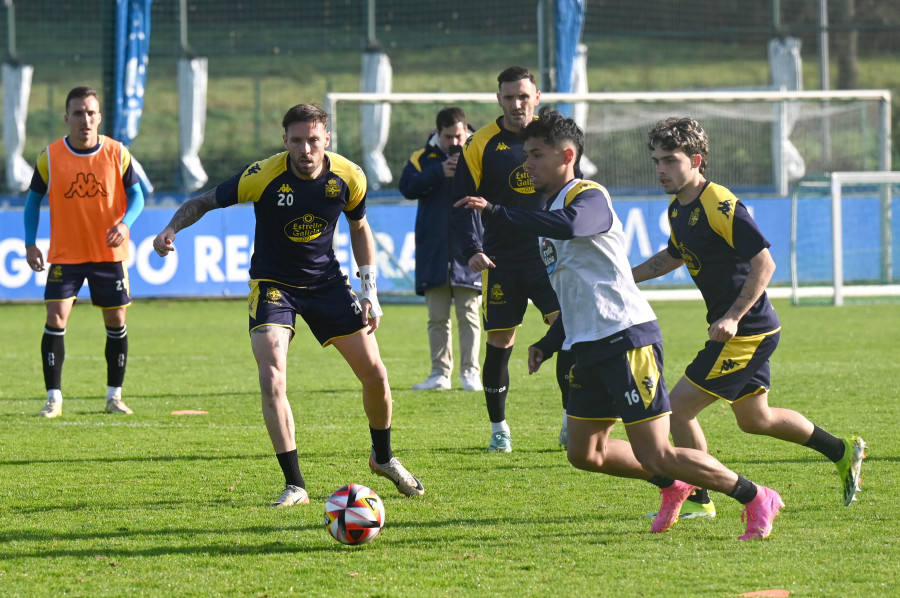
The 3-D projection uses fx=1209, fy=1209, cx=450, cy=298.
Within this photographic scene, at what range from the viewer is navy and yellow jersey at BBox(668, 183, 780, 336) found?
558cm

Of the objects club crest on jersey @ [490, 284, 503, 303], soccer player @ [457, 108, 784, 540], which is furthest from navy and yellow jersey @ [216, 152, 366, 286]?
club crest on jersey @ [490, 284, 503, 303]

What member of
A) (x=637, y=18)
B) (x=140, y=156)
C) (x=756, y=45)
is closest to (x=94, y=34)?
(x=140, y=156)

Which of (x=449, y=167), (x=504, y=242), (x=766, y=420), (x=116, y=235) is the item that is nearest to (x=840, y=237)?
(x=449, y=167)

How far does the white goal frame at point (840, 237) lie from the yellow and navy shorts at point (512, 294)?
11509 millimetres

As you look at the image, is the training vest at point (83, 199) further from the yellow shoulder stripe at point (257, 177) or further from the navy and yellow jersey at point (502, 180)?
the yellow shoulder stripe at point (257, 177)

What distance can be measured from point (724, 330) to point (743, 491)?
70 centimetres

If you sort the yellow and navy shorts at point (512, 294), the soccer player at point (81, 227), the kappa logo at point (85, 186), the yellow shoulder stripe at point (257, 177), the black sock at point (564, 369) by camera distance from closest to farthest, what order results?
the yellow shoulder stripe at point (257, 177)
the black sock at point (564, 369)
the yellow and navy shorts at point (512, 294)
the soccer player at point (81, 227)
the kappa logo at point (85, 186)

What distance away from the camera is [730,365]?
222 inches

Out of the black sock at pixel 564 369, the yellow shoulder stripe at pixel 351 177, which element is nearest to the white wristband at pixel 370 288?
the yellow shoulder stripe at pixel 351 177

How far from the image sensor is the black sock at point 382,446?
6395mm

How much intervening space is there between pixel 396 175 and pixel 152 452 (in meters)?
17.9

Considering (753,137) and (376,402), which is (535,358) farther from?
(753,137)

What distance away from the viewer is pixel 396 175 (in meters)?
25.2

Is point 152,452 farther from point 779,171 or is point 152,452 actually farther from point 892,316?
point 779,171
